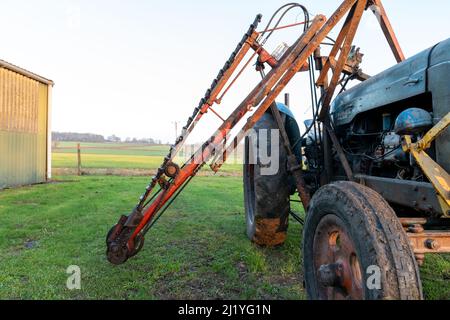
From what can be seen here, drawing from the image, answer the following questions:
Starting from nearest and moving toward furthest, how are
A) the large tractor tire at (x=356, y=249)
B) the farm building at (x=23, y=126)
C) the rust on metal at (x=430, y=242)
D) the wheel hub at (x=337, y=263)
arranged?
1. the large tractor tire at (x=356, y=249)
2. the rust on metal at (x=430, y=242)
3. the wheel hub at (x=337, y=263)
4. the farm building at (x=23, y=126)

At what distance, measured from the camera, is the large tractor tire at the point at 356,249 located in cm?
159

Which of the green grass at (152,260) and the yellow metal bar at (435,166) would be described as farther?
the green grass at (152,260)

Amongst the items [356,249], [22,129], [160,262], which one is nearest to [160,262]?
[160,262]

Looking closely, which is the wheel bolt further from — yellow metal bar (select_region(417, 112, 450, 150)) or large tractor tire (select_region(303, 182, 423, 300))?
yellow metal bar (select_region(417, 112, 450, 150))

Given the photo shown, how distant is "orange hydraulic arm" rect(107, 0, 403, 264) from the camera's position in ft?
9.61

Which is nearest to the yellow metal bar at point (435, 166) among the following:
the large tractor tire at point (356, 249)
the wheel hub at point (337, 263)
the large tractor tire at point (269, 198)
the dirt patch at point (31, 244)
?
the large tractor tire at point (356, 249)

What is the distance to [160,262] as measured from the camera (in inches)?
143

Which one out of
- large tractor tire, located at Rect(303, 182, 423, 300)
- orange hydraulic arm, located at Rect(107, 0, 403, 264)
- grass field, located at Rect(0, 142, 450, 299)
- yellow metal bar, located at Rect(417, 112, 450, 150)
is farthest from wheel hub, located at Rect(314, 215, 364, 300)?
orange hydraulic arm, located at Rect(107, 0, 403, 264)

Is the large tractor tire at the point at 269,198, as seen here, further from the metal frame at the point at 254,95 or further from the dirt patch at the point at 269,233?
the metal frame at the point at 254,95

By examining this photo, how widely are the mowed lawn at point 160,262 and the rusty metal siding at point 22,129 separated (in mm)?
4844

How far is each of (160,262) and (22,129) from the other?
963 cm

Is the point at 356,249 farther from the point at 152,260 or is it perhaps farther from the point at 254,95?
the point at 152,260
